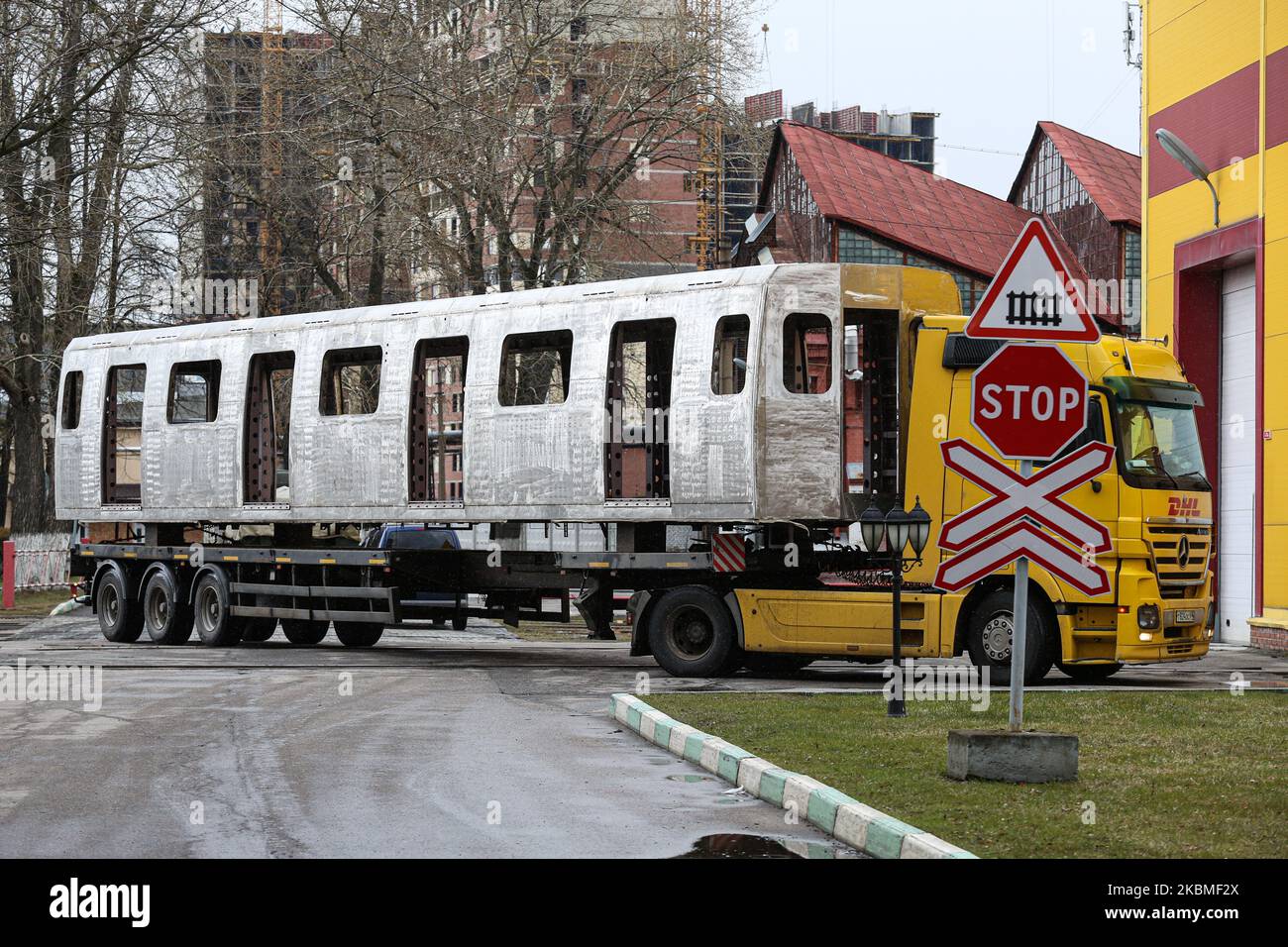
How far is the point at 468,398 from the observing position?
19438 millimetres

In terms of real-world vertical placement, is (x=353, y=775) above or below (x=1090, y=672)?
above

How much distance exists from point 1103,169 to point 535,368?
43.5 m

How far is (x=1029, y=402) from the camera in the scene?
9.27 metres

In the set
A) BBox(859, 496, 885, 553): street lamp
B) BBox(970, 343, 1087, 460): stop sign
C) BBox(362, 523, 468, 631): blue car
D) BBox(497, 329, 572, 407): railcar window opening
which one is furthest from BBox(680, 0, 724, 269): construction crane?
BBox(970, 343, 1087, 460): stop sign

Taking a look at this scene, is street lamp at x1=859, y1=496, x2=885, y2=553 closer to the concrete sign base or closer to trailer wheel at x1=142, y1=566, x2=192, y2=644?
the concrete sign base

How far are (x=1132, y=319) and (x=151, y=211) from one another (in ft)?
104

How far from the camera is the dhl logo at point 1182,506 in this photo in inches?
652

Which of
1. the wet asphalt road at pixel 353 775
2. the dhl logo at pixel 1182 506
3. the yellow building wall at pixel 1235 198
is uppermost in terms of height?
→ the yellow building wall at pixel 1235 198

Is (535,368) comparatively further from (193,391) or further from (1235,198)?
(1235,198)

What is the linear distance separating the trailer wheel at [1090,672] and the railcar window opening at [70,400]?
1480 cm

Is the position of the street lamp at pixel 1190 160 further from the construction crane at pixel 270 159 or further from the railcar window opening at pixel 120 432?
the construction crane at pixel 270 159

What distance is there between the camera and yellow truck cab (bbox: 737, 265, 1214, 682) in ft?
53.4

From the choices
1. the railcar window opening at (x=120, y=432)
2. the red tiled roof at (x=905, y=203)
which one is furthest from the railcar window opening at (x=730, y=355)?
the red tiled roof at (x=905, y=203)

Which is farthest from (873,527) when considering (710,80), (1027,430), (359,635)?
(710,80)
